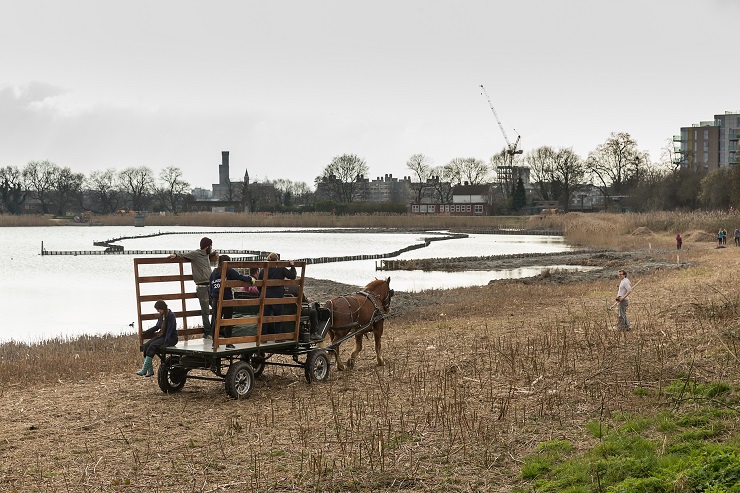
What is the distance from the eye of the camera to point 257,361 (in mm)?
13445

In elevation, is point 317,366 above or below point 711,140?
below

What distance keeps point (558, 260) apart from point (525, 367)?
4039 cm

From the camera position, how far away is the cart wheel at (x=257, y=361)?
12852mm

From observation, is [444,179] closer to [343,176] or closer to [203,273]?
[343,176]

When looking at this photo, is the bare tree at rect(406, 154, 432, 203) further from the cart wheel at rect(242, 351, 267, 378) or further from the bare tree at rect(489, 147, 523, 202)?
the cart wheel at rect(242, 351, 267, 378)

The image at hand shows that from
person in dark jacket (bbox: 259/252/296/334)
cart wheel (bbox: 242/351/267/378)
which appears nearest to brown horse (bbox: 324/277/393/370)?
person in dark jacket (bbox: 259/252/296/334)

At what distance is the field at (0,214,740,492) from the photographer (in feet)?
28.0

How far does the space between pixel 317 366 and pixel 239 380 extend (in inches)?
63.9

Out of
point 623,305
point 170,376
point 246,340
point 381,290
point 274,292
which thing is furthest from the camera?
point 623,305

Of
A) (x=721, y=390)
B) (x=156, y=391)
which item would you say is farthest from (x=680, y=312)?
(x=156, y=391)

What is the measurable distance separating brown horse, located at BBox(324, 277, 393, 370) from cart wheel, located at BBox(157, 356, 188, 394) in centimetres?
259

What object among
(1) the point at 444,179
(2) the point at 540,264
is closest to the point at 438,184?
(1) the point at 444,179

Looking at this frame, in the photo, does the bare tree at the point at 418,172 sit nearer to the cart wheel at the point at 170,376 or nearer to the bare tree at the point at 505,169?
the bare tree at the point at 505,169

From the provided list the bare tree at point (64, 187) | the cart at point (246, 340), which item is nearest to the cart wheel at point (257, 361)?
the cart at point (246, 340)
